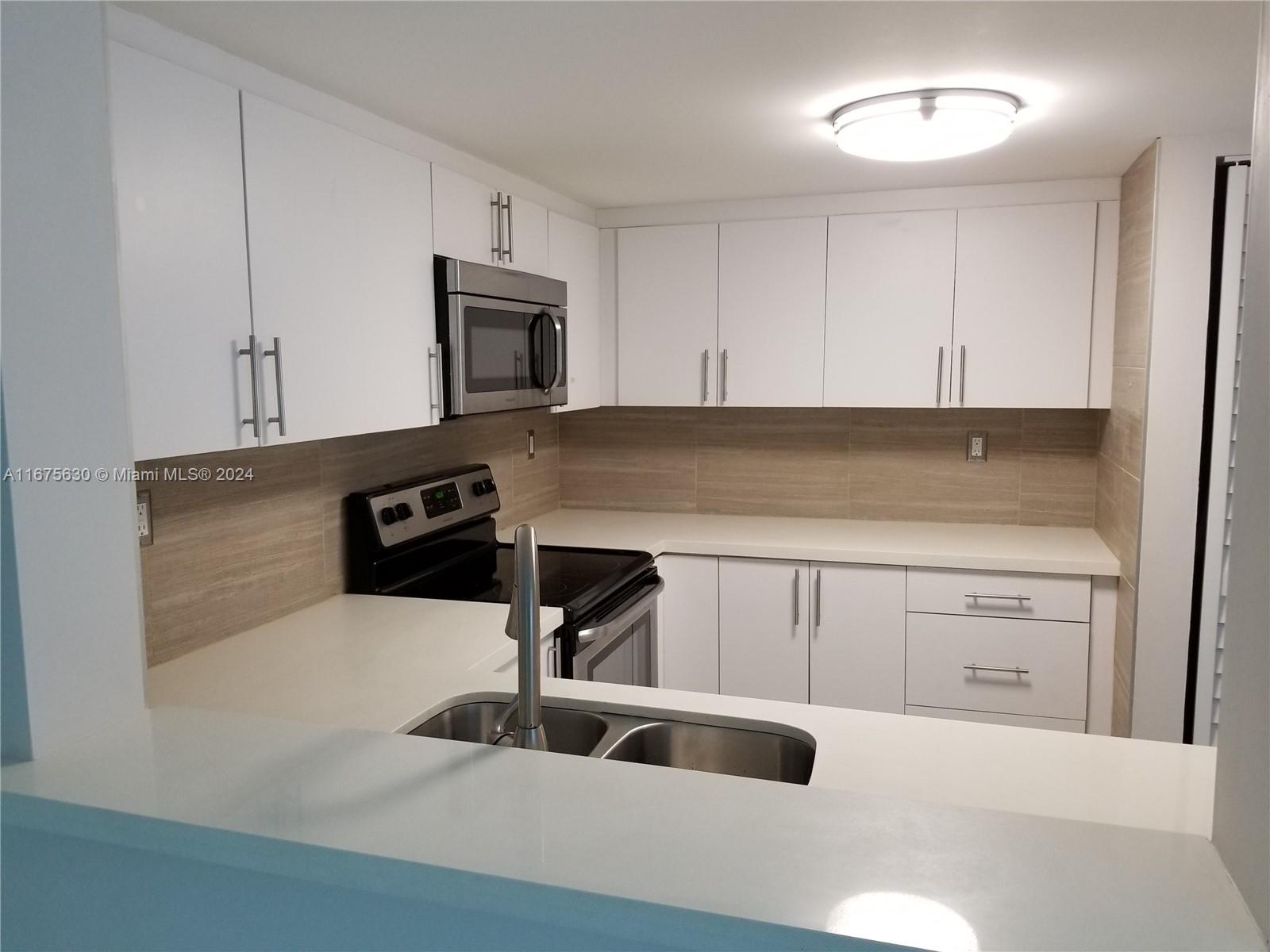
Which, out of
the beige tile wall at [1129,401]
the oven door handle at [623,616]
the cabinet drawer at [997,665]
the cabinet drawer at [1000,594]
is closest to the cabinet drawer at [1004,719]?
the cabinet drawer at [997,665]

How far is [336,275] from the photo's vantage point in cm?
203

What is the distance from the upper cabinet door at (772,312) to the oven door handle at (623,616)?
86 cm

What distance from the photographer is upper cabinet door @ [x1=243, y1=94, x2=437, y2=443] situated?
1.83 meters

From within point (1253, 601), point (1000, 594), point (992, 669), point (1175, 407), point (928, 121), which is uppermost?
point (928, 121)

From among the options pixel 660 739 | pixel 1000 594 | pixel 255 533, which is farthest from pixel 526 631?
pixel 1000 594

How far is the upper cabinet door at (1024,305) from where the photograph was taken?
305 cm

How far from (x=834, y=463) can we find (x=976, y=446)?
0.53 metres

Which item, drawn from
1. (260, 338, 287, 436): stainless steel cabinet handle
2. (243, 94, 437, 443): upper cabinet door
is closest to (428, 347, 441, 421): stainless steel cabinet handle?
(243, 94, 437, 443): upper cabinet door

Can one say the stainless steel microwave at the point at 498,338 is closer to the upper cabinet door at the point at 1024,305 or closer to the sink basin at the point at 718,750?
the sink basin at the point at 718,750

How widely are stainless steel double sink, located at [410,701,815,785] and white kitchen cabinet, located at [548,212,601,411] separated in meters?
1.60

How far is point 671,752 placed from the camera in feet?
5.22

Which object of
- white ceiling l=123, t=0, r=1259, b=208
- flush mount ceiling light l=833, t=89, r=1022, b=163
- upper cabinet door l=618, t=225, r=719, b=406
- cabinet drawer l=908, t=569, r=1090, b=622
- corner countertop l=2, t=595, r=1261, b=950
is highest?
white ceiling l=123, t=0, r=1259, b=208

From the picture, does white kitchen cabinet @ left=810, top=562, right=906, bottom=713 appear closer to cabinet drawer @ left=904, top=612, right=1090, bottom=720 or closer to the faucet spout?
cabinet drawer @ left=904, top=612, right=1090, bottom=720

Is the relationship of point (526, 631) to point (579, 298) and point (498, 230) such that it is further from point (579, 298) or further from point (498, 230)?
point (579, 298)
